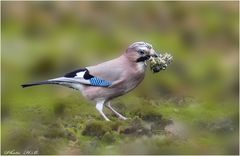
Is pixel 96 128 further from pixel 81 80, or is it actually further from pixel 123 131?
pixel 81 80

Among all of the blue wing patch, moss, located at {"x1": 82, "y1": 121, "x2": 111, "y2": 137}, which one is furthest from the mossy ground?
the blue wing patch

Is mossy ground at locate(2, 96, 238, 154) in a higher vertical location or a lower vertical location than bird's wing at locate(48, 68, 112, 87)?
lower

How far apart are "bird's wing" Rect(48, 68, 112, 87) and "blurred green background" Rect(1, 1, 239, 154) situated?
164 millimetres

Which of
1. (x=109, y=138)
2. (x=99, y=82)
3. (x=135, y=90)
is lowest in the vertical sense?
(x=109, y=138)

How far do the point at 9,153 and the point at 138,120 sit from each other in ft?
1.91

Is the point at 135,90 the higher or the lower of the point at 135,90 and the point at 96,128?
the higher

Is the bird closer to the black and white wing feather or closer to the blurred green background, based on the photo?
the black and white wing feather

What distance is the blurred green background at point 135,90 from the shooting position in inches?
124

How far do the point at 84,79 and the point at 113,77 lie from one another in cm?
13

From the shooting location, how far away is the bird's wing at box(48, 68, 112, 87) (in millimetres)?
3148

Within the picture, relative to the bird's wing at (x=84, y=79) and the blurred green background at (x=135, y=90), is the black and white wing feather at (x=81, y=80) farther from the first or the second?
the blurred green background at (x=135, y=90)

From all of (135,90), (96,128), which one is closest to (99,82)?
(96,128)

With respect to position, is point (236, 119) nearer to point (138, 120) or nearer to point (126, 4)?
point (138, 120)

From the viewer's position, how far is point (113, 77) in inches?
124
